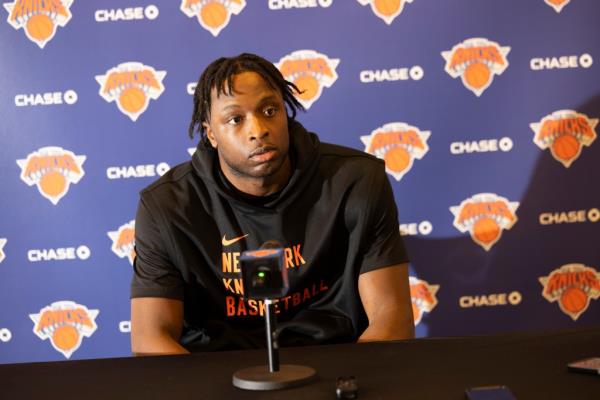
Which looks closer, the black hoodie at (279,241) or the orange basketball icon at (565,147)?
the black hoodie at (279,241)

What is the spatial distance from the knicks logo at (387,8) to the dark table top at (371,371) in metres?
1.59

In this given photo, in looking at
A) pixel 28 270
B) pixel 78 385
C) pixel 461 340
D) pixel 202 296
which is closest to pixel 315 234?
pixel 202 296

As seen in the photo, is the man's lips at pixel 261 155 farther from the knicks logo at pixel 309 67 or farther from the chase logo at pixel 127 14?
the chase logo at pixel 127 14

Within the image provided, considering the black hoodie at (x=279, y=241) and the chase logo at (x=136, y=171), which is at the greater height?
the chase logo at (x=136, y=171)

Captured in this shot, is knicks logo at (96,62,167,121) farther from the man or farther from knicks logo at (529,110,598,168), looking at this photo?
knicks logo at (529,110,598,168)

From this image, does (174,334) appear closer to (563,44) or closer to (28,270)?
(28,270)

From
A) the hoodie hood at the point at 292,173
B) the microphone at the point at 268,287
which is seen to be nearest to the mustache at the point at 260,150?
the hoodie hood at the point at 292,173

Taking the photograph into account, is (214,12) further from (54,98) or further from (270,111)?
(270,111)

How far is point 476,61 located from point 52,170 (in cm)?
159

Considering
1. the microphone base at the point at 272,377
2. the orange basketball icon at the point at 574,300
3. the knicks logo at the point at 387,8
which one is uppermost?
the knicks logo at the point at 387,8

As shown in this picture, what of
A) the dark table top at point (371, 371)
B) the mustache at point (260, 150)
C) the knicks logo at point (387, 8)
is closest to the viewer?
the dark table top at point (371, 371)

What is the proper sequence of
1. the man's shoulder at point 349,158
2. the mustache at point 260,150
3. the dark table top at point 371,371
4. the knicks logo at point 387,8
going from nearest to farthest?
1. the dark table top at point 371,371
2. the mustache at point 260,150
3. the man's shoulder at point 349,158
4. the knicks logo at point 387,8

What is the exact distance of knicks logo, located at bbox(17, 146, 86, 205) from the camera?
2.74 metres

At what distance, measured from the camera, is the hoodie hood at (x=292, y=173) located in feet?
6.45
